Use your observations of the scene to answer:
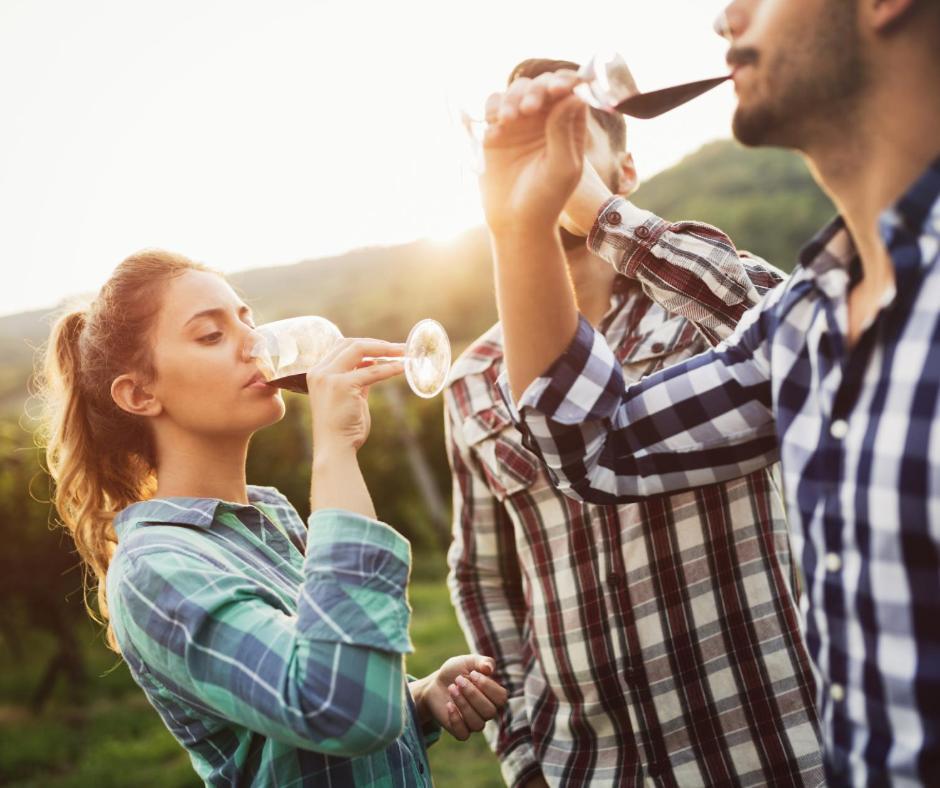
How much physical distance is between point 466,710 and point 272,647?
25.7 inches

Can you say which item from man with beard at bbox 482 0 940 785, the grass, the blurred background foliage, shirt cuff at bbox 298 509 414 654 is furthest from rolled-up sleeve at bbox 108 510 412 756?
the grass

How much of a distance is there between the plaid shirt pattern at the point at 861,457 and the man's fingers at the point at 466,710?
0.73 meters

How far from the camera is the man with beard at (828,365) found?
1076 mm

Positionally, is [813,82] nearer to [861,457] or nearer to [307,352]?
[861,457]

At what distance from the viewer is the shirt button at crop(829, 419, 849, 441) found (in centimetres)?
117

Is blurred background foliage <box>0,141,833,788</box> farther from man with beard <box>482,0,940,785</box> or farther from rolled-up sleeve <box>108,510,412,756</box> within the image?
man with beard <box>482,0,940,785</box>

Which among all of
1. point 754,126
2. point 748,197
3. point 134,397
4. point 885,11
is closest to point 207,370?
point 134,397

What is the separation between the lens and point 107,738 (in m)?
6.13

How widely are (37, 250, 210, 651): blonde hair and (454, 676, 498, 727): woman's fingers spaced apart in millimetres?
877

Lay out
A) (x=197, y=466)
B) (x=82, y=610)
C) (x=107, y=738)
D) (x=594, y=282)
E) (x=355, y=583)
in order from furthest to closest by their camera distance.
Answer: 1. (x=82, y=610)
2. (x=107, y=738)
3. (x=594, y=282)
4. (x=197, y=466)
5. (x=355, y=583)

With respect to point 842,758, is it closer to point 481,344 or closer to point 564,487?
point 564,487

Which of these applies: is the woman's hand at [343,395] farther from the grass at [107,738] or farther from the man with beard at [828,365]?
the grass at [107,738]

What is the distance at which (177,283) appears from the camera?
6.81ft

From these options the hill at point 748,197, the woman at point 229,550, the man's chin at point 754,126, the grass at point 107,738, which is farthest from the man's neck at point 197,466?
the hill at point 748,197
